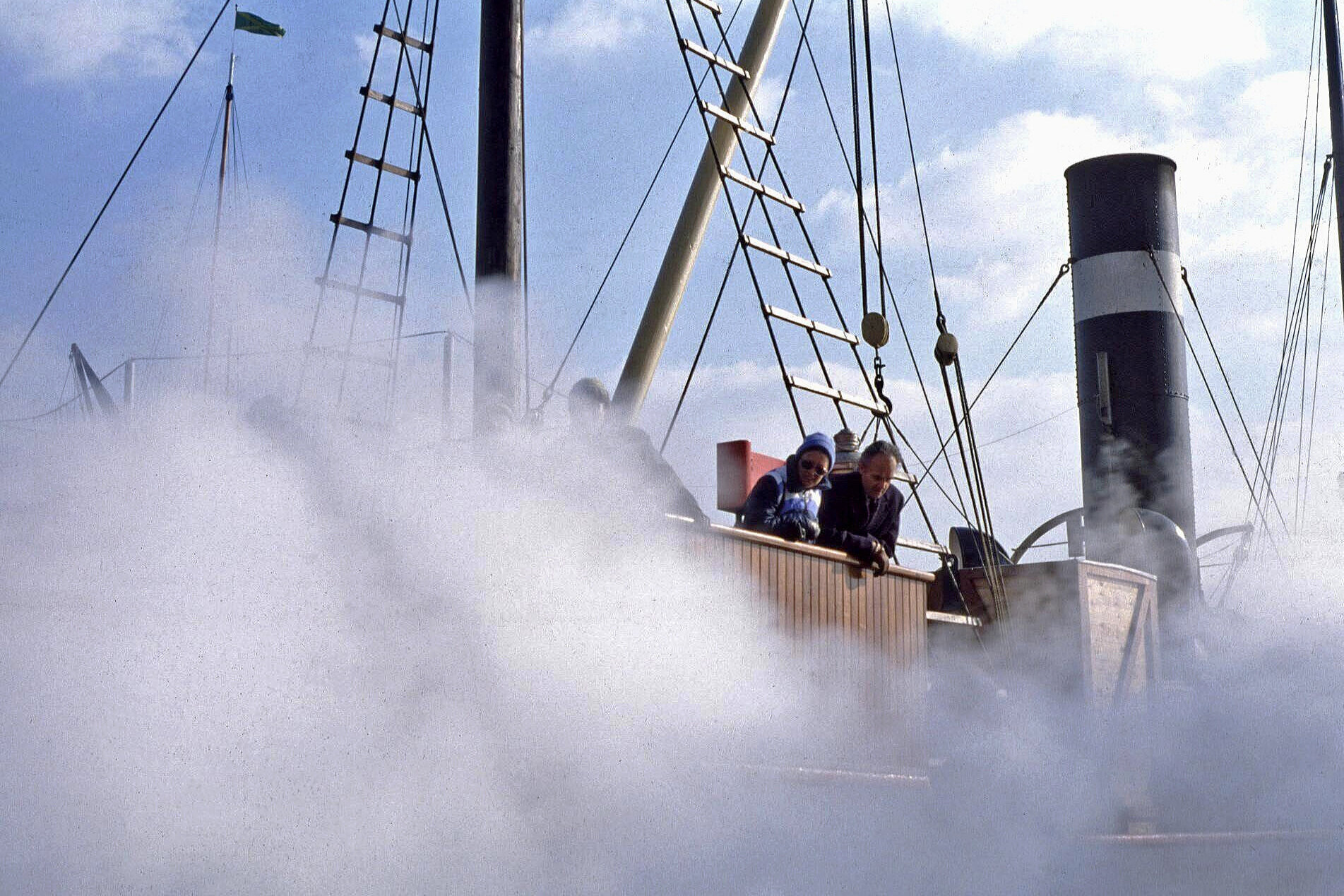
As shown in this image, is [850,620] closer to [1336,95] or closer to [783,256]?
[783,256]

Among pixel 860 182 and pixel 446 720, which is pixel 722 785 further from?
pixel 860 182

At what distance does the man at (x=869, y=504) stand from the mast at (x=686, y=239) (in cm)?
404

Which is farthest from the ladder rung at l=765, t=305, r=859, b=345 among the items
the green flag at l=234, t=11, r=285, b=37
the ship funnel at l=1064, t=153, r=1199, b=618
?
the green flag at l=234, t=11, r=285, b=37

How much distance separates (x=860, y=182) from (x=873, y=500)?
7.84 ft

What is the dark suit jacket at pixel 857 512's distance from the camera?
256 inches

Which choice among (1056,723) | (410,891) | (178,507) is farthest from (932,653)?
(178,507)

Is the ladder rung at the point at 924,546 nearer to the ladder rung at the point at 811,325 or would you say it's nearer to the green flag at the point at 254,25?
the ladder rung at the point at 811,325

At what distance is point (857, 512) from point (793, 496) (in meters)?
0.56

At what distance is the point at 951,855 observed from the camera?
638 cm

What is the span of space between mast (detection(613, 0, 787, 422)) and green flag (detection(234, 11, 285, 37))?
937 cm

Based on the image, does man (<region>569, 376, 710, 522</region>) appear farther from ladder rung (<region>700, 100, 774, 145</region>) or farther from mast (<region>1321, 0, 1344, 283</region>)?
mast (<region>1321, 0, 1344, 283</region>)

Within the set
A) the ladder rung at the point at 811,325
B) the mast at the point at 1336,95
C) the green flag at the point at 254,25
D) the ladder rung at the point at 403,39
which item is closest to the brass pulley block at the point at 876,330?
the ladder rung at the point at 811,325

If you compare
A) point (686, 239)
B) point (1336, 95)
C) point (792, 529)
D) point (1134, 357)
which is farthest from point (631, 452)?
point (1336, 95)

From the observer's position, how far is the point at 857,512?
6.52m
